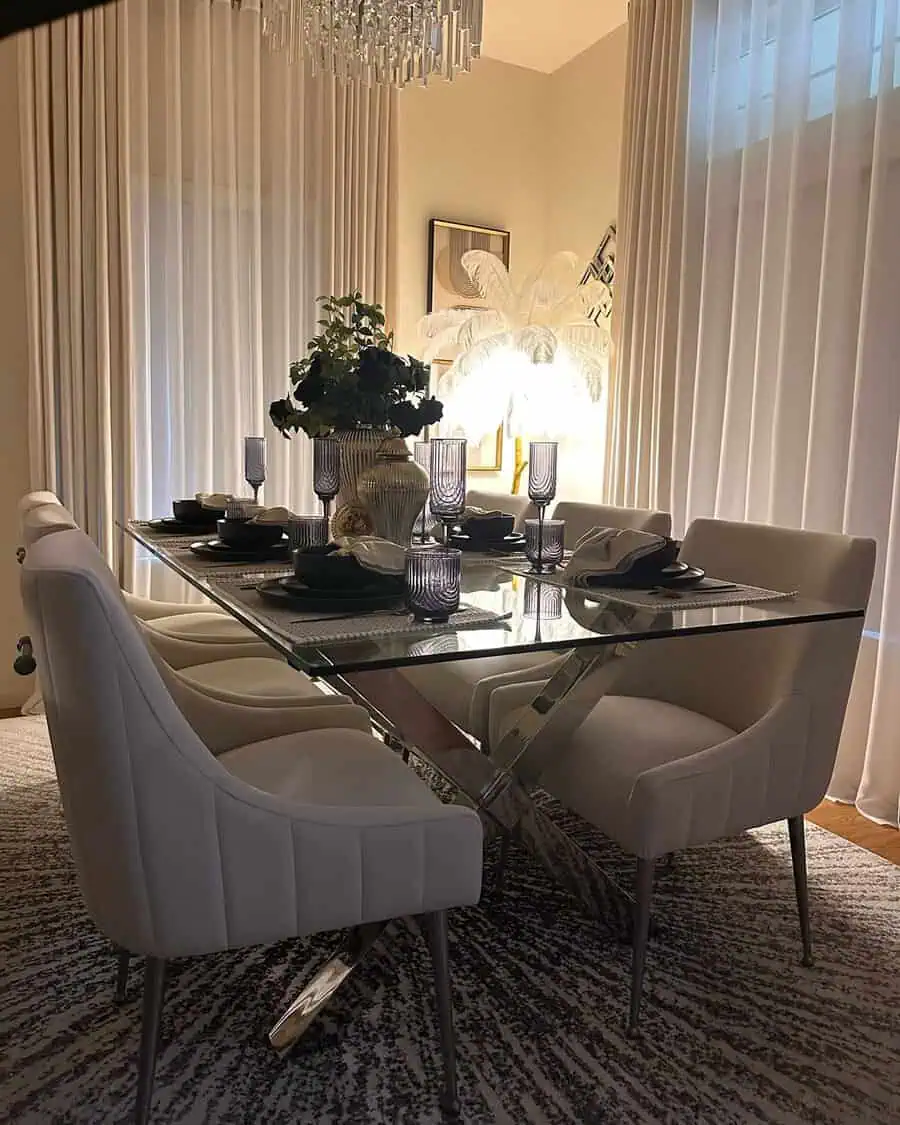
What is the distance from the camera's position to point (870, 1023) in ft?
5.71

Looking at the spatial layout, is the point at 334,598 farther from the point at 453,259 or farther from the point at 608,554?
the point at 453,259

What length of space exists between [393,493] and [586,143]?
287cm

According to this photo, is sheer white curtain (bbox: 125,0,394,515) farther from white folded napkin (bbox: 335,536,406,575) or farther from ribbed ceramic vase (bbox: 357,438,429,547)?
white folded napkin (bbox: 335,536,406,575)

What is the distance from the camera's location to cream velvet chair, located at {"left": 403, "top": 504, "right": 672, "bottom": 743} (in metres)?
2.39

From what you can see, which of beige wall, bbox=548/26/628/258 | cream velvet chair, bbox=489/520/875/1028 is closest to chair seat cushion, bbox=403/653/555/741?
cream velvet chair, bbox=489/520/875/1028

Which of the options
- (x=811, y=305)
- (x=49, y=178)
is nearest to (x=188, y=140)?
(x=49, y=178)

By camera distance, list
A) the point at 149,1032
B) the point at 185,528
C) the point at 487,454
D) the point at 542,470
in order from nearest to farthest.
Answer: the point at 149,1032 → the point at 542,470 → the point at 185,528 → the point at 487,454

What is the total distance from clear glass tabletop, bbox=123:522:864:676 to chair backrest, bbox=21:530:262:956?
22cm

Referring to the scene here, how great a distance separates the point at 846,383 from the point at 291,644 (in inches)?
86.4

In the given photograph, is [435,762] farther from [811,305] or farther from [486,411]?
[486,411]

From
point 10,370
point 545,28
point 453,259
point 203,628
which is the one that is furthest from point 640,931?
point 545,28

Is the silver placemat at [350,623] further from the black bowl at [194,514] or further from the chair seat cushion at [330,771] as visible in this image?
the black bowl at [194,514]

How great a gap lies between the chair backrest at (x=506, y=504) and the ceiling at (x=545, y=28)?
219 centimetres

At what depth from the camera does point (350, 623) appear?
151 centimetres
